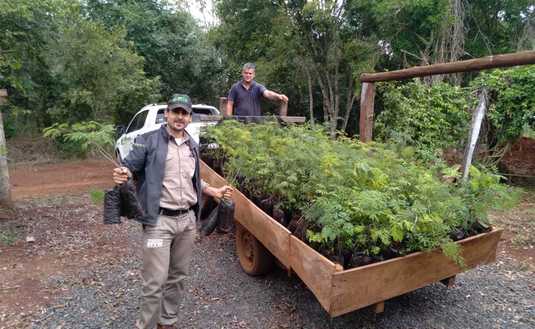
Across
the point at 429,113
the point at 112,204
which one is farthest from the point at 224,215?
the point at 429,113

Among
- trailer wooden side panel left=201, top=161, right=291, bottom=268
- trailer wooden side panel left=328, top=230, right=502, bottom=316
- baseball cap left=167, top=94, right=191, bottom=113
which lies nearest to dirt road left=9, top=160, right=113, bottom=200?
trailer wooden side panel left=201, top=161, right=291, bottom=268

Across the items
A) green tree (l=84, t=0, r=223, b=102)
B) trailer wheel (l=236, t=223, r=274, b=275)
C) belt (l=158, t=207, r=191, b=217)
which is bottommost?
trailer wheel (l=236, t=223, r=274, b=275)

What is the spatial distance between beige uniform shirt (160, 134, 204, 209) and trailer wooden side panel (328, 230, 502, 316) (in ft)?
4.10

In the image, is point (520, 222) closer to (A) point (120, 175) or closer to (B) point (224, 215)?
(B) point (224, 215)

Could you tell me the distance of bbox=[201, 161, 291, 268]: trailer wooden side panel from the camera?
9.44 ft

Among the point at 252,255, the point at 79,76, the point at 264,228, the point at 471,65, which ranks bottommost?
the point at 252,255

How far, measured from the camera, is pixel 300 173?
3.22m

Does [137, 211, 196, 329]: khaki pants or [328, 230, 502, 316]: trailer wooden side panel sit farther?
[137, 211, 196, 329]: khaki pants

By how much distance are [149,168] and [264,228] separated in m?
1.12

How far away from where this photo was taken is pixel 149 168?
8.71 ft

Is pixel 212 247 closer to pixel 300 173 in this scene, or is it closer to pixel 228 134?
pixel 228 134

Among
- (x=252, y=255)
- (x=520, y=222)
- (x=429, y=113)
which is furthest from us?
(x=429, y=113)

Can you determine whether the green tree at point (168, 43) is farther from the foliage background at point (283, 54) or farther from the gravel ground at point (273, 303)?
the gravel ground at point (273, 303)

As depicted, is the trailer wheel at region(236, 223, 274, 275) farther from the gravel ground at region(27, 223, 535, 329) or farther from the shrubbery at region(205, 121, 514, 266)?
the shrubbery at region(205, 121, 514, 266)
